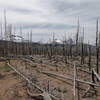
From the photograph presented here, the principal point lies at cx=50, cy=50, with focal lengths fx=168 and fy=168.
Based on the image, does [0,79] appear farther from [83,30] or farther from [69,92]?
[83,30]

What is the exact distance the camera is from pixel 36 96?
562 cm

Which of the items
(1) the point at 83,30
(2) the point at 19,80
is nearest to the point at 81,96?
(2) the point at 19,80

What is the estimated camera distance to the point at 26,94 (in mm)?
6281

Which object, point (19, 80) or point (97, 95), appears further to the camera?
point (19, 80)

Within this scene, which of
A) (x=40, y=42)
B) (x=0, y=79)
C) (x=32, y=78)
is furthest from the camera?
(x=40, y=42)

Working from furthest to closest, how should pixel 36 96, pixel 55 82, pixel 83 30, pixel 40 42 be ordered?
pixel 40 42 < pixel 83 30 < pixel 55 82 < pixel 36 96

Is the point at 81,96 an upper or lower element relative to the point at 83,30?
lower

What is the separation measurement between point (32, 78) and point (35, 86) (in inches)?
34.3

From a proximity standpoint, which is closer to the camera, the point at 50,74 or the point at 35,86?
the point at 35,86

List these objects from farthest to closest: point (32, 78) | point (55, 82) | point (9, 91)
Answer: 1. point (55, 82)
2. point (32, 78)
3. point (9, 91)

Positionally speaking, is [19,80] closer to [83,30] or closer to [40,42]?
[83,30]

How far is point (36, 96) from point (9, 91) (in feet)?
5.30

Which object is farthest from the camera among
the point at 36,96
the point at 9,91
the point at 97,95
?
the point at 9,91

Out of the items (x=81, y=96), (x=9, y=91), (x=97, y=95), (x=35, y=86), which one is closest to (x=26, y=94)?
(x=35, y=86)
